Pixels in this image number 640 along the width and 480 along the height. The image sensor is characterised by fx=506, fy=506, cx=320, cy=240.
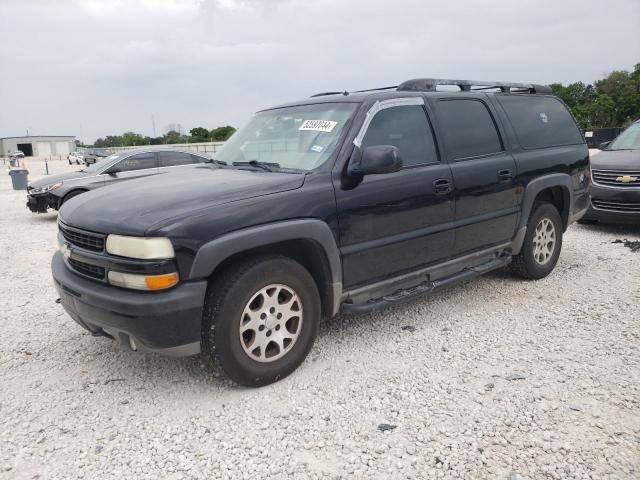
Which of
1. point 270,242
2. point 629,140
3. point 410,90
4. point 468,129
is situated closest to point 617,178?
point 629,140

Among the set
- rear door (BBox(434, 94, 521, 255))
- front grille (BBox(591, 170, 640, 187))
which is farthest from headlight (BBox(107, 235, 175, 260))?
front grille (BBox(591, 170, 640, 187))

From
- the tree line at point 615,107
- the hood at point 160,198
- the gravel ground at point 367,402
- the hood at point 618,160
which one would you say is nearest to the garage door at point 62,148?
the tree line at point 615,107

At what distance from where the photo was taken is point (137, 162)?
10477mm

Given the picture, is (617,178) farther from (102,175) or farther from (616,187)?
(102,175)

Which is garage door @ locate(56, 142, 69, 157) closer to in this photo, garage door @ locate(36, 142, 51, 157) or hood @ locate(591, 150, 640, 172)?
garage door @ locate(36, 142, 51, 157)

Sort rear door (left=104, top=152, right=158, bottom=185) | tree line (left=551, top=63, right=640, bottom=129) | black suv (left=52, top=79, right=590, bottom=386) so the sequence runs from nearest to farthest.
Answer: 1. black suv (left=52, top=79, right=590, bottom=386)
2. rear door (left=104, top=152, right=158, bottom=185)
3. tree line (left=551, top=63, right=640, bottom=129)

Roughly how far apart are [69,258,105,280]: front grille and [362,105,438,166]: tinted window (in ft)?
6.43

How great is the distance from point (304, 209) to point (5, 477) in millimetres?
2141

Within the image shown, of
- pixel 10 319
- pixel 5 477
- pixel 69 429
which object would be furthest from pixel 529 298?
pixel 10 319

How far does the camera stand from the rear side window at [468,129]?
427 centimetres

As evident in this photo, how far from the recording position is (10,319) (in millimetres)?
4629

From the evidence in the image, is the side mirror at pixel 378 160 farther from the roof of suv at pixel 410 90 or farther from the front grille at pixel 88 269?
the front grille at pixel 88 269

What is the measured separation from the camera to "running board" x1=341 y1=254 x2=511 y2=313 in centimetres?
363

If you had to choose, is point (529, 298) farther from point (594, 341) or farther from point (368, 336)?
point (368, 336)
